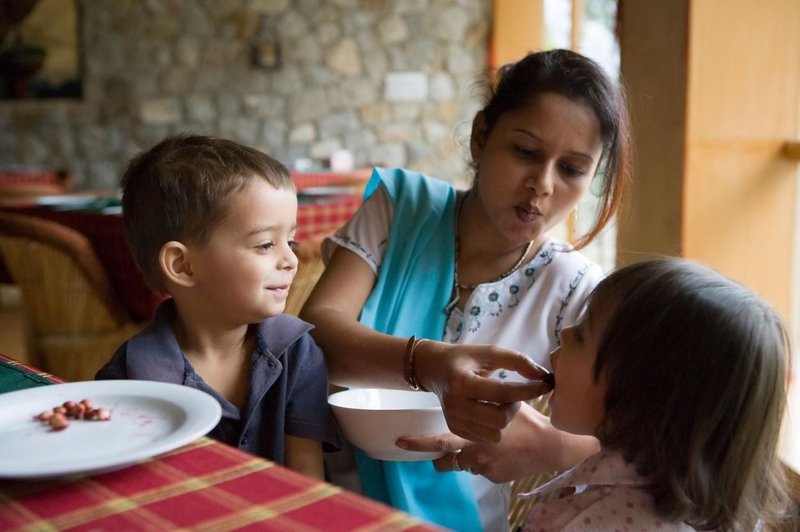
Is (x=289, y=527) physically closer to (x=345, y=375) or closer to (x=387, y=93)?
(x=345, y=375)

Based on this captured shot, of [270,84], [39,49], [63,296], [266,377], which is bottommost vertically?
[63,296]

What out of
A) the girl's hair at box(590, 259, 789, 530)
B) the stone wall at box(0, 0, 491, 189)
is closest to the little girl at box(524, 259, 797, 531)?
the girl's hair at box(590, 259, 789, 530)

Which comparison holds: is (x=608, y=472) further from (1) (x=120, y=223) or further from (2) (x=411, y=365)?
(1) (x=120, y=223)

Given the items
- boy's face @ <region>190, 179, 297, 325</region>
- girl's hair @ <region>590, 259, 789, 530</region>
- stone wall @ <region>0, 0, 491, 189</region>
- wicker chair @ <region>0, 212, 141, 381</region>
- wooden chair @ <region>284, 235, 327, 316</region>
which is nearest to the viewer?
girl's hair @ <region>590, 259, 789, 530</region>

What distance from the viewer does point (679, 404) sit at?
3.10 ft

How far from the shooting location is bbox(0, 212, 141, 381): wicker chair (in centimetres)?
274

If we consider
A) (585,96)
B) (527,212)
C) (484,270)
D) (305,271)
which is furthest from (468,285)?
(305,271)

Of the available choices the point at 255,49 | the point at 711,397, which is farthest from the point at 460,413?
the point at 255,49

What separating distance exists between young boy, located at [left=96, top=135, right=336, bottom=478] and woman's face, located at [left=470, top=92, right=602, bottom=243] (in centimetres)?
41

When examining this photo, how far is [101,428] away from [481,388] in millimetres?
506

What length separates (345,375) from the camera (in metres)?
1.35

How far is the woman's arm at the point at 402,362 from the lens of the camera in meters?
1.08

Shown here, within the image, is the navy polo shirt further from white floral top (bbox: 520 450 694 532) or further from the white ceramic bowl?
white floral top (bbox: 520 450 694 532)

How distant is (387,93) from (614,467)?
6.79 meters
